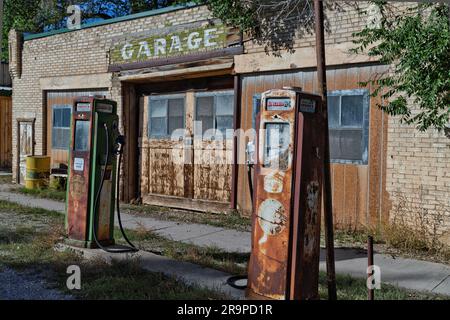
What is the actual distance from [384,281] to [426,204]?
2.17 m

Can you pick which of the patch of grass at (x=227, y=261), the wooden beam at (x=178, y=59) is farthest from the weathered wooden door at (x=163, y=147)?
the patch of grass at (x=227, y=261)

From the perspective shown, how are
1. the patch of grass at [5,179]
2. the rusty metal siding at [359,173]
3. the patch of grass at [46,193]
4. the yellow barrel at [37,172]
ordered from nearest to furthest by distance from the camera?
1. the rusty metal siding at [359,173]
2. the patch of grass at [46,193]
3. the yellow barrel at [37,172]
4. the patch of grass at [5,179]

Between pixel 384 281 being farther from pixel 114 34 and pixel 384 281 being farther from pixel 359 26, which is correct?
pixel 114 34

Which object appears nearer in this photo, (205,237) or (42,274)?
(42,274)

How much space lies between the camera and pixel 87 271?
19.7 ft

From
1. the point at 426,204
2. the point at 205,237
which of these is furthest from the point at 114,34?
the point at 426,204

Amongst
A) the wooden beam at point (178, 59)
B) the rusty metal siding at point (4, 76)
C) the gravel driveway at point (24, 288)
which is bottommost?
the gravel driveway at point (24, 288)

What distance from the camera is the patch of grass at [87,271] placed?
510 centimetres

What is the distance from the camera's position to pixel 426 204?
7488mm

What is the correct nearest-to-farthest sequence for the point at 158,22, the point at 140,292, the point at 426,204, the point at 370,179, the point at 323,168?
the point at 323,168 < the point at 140,292 < the point at 426,204 < the point at 370,179 < the point at 158,22

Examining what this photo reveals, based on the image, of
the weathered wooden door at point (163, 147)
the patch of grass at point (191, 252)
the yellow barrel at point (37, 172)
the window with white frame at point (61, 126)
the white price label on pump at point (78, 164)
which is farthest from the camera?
the window with white frame at point (61, 126)

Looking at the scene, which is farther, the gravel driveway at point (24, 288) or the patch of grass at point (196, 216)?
the patch of grass at point (196, 216)

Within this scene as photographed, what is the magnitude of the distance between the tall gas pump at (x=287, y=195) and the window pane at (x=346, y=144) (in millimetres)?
3996

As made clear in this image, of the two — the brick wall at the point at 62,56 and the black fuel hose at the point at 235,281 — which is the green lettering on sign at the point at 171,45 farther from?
the black fuel hose at the point at 235,281
